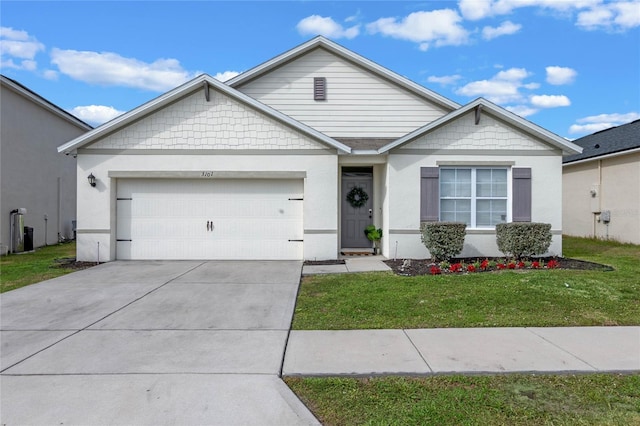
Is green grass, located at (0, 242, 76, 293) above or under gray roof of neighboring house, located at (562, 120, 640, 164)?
under

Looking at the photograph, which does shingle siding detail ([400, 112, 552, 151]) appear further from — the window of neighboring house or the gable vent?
the gable vent

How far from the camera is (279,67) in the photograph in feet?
43.7

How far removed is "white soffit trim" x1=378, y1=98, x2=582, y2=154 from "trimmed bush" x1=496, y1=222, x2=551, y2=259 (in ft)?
8.51

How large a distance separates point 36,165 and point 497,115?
630 inches

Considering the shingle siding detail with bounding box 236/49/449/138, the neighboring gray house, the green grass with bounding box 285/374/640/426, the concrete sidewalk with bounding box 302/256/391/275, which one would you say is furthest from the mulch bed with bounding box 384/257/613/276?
the neighboring gray house

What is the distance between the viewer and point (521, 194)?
1109 cm

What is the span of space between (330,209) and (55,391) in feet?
26.2

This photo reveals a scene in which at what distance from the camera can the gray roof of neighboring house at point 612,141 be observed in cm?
1532

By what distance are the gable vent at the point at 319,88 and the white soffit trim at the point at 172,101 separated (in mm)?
2791

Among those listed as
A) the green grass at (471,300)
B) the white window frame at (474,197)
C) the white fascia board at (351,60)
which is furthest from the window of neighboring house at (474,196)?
the white fascia board at (351,60)

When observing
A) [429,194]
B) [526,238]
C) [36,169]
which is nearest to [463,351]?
[526,238]

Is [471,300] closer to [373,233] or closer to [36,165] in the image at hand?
[373,233]

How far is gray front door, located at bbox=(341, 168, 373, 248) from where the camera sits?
506 inches

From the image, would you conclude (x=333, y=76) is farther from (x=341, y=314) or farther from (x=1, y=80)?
(x=1, y=80)
